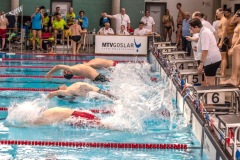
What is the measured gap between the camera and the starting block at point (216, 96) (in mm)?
6969

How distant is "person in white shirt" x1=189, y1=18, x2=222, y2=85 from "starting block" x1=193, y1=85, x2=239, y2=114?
0.79 meters

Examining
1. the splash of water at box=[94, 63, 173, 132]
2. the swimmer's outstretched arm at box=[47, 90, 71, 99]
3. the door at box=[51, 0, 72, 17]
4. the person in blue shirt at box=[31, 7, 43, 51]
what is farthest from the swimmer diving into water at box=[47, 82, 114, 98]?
the door at box=[51, 0, 72, 17]

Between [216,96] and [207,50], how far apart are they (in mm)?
850

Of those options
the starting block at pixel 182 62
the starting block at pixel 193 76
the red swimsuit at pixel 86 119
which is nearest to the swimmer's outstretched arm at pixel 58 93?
the red swimsuit at pixel 86 119

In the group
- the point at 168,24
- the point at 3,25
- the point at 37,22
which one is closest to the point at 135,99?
the point at 37,22

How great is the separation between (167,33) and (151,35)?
2905 mm

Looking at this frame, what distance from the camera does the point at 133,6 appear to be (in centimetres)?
2288

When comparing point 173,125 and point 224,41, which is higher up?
point 224,41

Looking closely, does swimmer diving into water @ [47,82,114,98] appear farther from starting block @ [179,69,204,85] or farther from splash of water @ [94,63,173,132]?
Result: starting block @ [179,69,204,85]

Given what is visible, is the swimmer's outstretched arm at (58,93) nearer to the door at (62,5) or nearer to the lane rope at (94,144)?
Result: the lane rope at (94,144)

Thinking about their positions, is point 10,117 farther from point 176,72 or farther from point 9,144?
point 176,72

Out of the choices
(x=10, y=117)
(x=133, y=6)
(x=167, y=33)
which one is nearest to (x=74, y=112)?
(x=10, y=117)

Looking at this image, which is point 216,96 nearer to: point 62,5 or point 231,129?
point 231,129

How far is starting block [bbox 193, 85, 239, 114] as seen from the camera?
6969 millimetres
